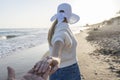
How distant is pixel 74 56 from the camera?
307cm

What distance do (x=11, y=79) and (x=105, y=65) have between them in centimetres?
979

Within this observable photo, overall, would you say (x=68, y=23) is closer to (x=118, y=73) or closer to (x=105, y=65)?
(x=118, y=73)

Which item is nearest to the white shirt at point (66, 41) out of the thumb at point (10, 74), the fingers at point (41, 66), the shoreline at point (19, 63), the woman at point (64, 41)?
the woman at point (64, 41)

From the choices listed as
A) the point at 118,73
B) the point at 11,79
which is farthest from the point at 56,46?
the point at 118,73

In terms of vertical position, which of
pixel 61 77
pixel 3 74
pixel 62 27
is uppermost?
pixel 62 27

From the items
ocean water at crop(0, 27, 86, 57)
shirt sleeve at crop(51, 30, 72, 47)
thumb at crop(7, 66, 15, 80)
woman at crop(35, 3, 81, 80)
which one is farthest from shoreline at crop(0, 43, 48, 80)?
thumb at crop(7, 66, 15, 80)

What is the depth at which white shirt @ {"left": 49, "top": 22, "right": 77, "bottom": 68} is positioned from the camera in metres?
2.55

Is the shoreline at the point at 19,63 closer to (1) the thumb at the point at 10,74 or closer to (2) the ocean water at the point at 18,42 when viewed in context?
(2) the ocean water at the point at 18,42

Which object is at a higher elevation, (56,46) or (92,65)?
(56,46)

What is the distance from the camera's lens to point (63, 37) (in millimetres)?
2553

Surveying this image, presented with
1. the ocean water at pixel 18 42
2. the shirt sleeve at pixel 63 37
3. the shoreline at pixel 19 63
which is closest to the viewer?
the shirt sleeve at pixel 63 37

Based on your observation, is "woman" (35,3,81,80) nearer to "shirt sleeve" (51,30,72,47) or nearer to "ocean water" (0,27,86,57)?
"shirt sleeve" (51,30,72,47)

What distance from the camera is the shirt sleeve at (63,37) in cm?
247

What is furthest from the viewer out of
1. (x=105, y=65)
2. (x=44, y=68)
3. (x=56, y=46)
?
(x=105, y=65)
